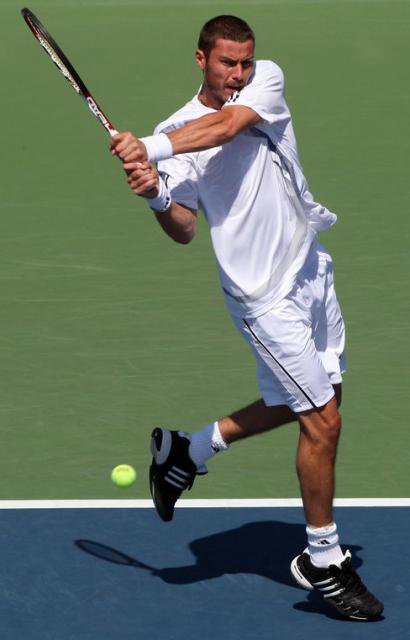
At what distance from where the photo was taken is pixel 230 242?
788 cm

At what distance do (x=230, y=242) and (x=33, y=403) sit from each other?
266 centimetres

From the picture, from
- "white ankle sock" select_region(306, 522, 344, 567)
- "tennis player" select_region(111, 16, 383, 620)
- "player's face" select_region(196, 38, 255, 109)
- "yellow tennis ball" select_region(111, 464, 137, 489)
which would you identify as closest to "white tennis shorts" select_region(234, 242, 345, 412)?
"tennis player" select_region(111, 16, 383, 620)

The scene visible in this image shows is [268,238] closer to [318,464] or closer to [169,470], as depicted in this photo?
[318,464]

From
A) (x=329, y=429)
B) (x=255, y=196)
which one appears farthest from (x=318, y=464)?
(x=255, y=196)

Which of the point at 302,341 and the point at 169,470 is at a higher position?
the point at 302,341

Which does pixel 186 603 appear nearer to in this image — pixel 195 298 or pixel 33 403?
pixel 33 403

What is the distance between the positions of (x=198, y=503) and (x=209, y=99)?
209 cm

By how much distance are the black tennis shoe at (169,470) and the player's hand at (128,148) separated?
5.18ft

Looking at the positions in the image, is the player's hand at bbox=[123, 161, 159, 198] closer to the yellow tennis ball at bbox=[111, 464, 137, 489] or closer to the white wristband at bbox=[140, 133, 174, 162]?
the white wristband at bbox=[140, 133, 174, 162]

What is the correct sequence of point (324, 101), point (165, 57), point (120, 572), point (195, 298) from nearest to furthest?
point (120, 572), point (195, 298), point (324, 101), point (165, 57)

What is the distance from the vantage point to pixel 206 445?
8.52 metres

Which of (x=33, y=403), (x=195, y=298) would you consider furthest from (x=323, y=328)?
(x=195, y=298)

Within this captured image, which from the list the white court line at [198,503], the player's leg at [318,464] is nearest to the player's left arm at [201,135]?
the player's leg at [318,464]

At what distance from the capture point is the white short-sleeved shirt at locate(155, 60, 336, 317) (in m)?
7.82
